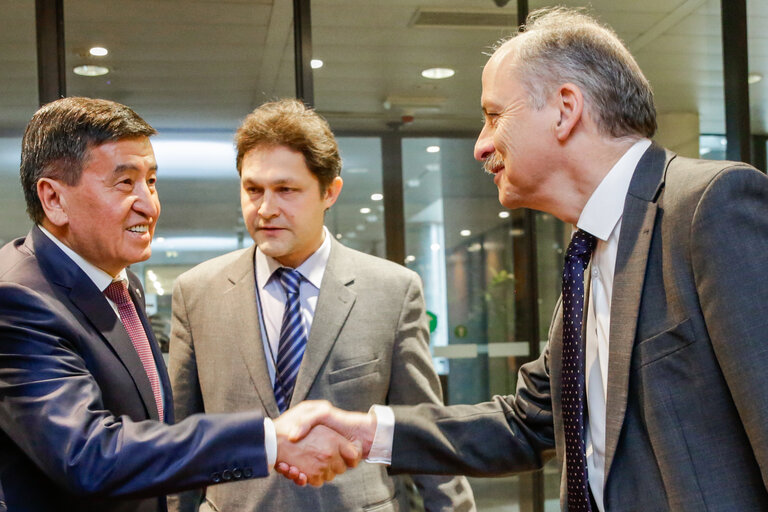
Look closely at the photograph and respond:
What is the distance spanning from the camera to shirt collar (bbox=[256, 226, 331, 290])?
2420mm

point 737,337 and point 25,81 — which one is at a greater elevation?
point 25,81

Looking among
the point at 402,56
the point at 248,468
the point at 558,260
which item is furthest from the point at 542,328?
the point at 248,468

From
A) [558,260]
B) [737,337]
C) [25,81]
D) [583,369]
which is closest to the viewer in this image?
[737,337]

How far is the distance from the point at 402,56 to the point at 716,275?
11.2ft

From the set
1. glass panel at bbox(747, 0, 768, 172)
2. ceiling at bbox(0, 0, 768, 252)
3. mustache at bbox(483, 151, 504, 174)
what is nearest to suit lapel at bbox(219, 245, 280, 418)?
mustache at bbox(483, 151, 504, 174)

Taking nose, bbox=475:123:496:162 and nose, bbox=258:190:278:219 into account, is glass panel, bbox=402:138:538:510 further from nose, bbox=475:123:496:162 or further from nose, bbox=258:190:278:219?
nose, bbox=475:123:496:162

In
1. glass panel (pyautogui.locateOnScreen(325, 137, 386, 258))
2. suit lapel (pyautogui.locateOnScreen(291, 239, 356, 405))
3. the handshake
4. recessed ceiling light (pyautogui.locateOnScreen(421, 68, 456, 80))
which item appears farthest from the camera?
recessed ceiling light (pyautogui.locateOnScreen(421, 68, 456, 80))

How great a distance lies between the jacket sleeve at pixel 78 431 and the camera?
1593 millimetres

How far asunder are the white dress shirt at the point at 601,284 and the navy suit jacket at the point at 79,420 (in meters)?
0.75

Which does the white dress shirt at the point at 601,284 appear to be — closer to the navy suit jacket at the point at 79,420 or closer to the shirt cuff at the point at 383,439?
the shirt cuff at the point at 383,439

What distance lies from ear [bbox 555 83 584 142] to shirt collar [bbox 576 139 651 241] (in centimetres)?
13

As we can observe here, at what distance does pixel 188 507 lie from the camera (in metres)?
2.29

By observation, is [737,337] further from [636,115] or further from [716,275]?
[636,115]

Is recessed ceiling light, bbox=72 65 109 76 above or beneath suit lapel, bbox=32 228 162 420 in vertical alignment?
above
